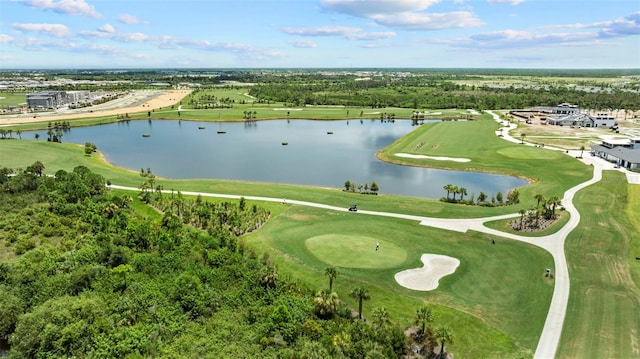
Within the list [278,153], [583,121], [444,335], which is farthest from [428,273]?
[583,121]

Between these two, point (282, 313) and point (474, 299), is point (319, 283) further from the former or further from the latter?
point (474, 299)

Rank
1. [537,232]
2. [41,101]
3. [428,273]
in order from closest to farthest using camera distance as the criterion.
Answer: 1. [428,273]
2. [537,232]
3. [41,101]

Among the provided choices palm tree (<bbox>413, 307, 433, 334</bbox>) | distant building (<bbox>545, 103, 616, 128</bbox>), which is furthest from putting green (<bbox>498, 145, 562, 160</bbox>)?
palm tree (<bbox>413, 307, 433, 334</bbox>)

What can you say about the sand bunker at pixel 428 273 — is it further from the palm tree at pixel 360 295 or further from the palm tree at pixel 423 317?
the palm tree at pixel 423 317

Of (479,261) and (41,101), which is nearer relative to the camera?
(479,261)

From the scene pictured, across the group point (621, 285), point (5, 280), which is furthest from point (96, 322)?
point (621, 285)

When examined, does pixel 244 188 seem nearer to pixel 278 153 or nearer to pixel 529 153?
pixel 278 153

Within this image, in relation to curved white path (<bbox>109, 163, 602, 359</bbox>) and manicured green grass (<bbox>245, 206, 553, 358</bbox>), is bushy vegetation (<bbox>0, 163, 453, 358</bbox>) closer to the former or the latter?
manicured green grass (<bbox>245, 206, 553, 358</bbox>)
